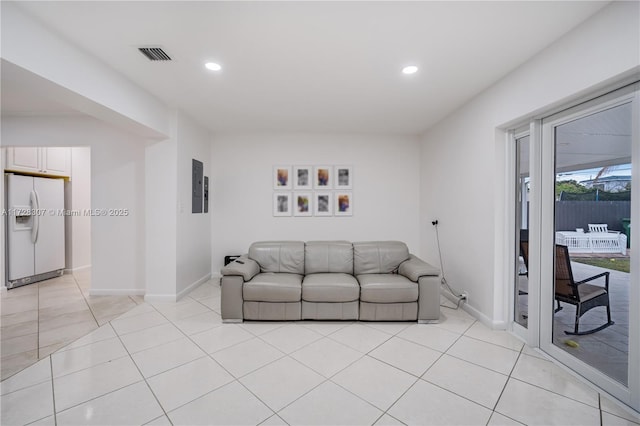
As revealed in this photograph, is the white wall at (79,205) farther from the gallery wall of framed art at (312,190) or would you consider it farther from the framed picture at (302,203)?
the framed picture at (302,203)

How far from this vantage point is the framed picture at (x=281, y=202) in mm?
4684

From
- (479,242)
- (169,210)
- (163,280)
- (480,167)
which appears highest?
(480,167)

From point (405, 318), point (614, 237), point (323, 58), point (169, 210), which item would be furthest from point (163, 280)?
point (614, 237)

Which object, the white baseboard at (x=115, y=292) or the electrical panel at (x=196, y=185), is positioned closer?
the white baseboard at (x=115, y=292)

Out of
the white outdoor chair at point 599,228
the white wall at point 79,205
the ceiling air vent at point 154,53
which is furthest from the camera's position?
the white wall at point 79,205

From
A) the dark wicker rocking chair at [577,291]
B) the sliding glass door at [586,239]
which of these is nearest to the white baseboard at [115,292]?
the sliding glass door at [586,239]

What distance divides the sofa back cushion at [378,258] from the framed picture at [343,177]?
1.43 m

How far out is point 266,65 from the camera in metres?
2.42

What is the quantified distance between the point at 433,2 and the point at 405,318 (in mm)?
2865

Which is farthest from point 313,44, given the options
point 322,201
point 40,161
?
point 40,161

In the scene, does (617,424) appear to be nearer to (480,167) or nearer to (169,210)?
(480,167)

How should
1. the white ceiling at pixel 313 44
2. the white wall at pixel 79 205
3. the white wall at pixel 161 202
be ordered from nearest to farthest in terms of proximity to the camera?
the white ceiling at pixel 313 44, the white wall at pixel 161 202, the white wall at pixel 79 205

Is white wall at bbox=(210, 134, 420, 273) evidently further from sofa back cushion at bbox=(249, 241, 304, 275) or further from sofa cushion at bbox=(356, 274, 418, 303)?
sofa cushion at bbox=(356, 274, 418, 303)

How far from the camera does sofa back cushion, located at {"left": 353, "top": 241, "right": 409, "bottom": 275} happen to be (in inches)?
140
